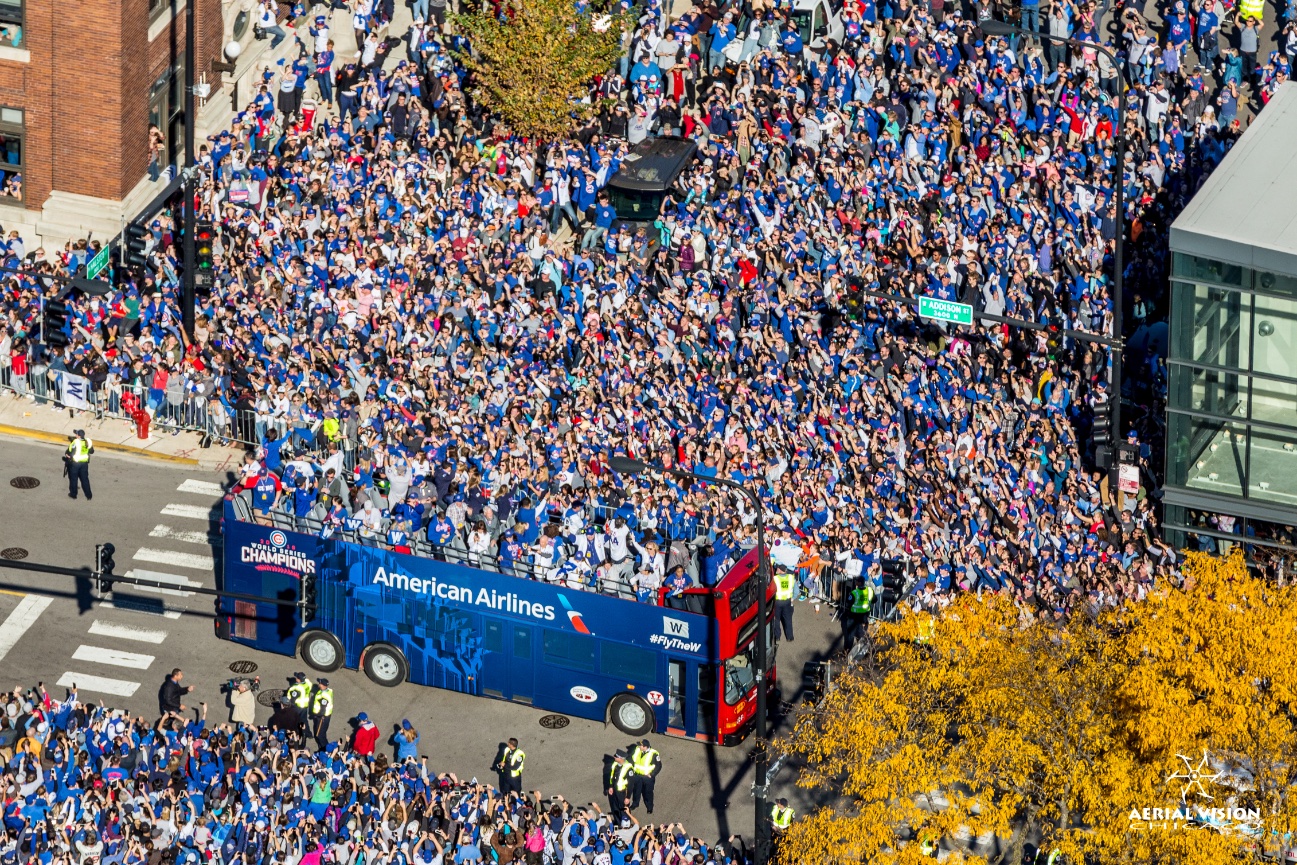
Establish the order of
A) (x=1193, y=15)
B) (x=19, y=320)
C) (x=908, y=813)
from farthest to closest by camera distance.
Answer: (x=1193, y=15) → (x=19, y=320) → (x=908, y=813)

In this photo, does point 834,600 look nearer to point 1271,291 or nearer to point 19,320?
point 1271,291

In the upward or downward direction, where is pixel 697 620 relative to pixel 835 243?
downward

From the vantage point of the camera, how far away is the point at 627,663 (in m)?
44.6

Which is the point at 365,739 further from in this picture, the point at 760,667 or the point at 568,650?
the point at 760,667

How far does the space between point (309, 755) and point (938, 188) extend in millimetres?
21521

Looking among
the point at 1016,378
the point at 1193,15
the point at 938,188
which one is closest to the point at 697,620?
the point at 1016,378

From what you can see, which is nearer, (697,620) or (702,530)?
(697,620)

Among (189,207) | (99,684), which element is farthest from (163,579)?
(189,207)

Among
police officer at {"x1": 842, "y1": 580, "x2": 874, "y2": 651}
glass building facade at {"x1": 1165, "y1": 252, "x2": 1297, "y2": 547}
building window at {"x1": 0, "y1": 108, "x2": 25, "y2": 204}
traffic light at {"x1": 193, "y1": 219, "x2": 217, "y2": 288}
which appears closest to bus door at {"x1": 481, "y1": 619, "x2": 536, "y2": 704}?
police officer at {"x1": 842, "y1": 580, "x2": 874, "y2": 651}

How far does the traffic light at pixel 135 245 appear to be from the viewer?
171ft

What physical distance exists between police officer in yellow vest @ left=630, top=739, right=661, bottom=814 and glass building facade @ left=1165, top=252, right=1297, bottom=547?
13358 mm

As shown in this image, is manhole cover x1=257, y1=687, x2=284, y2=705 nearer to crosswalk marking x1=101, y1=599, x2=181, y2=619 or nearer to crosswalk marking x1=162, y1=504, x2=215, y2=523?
crosswalk marking x1=101, y1=599, x2=181, y2=619

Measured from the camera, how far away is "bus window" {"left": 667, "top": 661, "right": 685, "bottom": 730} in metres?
44.4

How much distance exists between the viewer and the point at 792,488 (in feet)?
162
